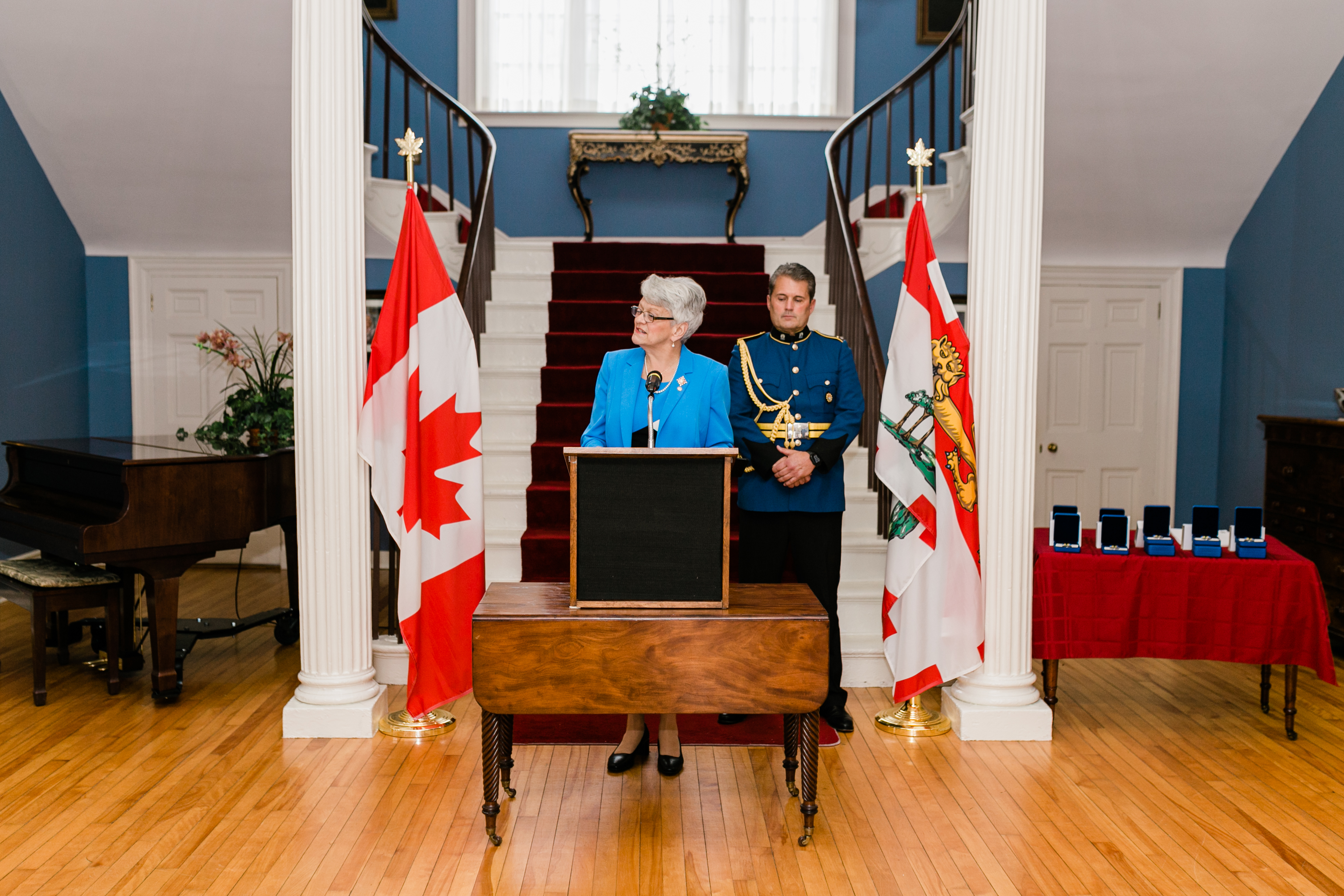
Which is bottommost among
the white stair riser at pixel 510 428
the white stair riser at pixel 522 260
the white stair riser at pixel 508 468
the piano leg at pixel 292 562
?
the piano leg at pixel 292 562

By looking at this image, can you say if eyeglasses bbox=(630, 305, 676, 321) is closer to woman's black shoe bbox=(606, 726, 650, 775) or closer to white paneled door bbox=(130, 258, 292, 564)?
woman's black shoe bbox=(606, 726, 650, 775)

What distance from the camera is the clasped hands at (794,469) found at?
334cm

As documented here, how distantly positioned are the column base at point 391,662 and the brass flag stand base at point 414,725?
38 centimetres

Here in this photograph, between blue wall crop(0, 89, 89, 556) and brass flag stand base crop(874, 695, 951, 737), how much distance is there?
507cm

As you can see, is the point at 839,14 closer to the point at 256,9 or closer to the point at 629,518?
the point at 256,9

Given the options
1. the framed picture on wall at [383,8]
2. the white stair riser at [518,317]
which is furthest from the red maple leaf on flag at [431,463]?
the framed picture on wall at [383,8]

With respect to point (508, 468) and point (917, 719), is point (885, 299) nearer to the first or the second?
point (508, 468)

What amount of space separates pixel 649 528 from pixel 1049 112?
440 centimetres

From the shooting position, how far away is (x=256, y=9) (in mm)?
5527

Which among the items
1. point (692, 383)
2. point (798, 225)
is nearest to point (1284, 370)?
point (798, 225)

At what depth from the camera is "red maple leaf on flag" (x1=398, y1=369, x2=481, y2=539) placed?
3.49 metres

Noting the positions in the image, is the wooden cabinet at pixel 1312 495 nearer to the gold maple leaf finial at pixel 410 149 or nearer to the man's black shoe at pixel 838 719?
the man's black shoe at pixel 838 719

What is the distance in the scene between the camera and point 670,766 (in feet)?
10.5

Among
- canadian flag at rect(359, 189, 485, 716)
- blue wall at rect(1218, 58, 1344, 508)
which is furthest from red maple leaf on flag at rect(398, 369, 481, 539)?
blue wall at rect(1218, 58, 1344, 508)
